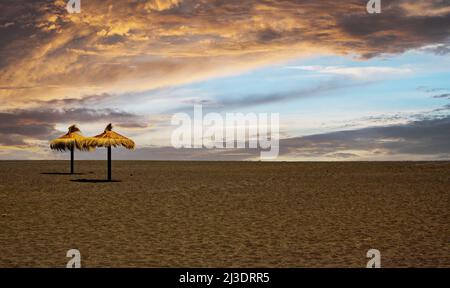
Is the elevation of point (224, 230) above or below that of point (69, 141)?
below

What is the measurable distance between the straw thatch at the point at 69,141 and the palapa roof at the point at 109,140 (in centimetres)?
504

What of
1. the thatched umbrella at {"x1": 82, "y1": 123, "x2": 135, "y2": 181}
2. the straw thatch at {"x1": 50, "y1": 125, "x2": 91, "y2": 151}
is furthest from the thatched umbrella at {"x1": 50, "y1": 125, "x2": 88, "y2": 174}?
the thatched umbrella at {"x1": 82, "y1": 123, "x2": 135, "y2": 181}

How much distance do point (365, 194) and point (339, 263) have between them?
471 inches

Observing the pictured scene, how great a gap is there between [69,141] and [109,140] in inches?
267

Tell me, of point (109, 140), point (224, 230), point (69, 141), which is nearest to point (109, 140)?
point (109, 140)

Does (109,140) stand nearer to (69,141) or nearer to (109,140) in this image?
(109,140)

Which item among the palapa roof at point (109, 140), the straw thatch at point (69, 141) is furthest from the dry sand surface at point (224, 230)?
the straw thatch at point (69, 141)

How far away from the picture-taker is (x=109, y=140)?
2516cm

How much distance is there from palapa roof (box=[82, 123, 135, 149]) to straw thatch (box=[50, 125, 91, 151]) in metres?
5.04

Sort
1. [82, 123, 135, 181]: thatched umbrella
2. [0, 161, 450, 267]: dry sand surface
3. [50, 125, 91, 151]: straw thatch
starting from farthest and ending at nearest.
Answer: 1. [50, 125, 91, 151]: straw thatch
2. [82, 123, 135, 181]: thatched umbrella
3. [0, 161, 450, 267]: dry sand surface

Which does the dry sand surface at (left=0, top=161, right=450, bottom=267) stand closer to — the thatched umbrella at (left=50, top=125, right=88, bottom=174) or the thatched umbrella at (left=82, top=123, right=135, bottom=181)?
the thatched umbrella at (left=82, top=123, right=135, bottom=181)

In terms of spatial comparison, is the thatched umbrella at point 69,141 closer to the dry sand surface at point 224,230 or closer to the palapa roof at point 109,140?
the palapa roof at point 109,140

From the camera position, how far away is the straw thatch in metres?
30.9
